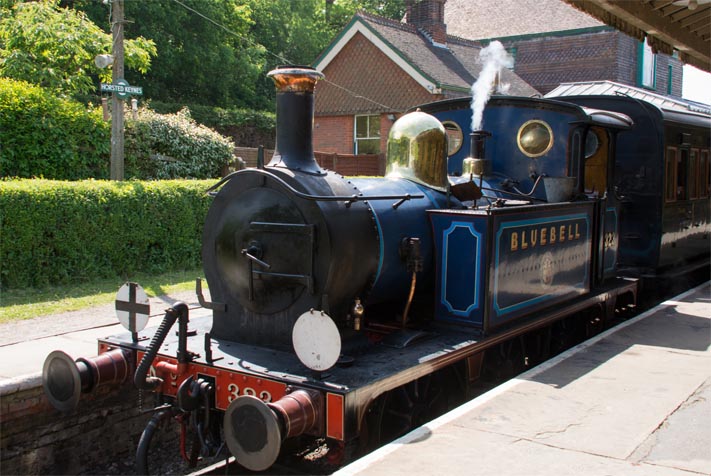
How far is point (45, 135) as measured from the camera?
10977mm

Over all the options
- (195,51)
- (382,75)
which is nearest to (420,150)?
(382,75)

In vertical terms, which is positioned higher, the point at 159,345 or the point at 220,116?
the point at 220,116

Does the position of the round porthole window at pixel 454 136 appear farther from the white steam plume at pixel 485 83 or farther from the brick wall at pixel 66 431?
the brick wall at pixel 66 431

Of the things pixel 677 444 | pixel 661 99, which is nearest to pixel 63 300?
pixel 677 444

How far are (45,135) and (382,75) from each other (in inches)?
455

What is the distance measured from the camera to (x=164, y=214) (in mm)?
9805

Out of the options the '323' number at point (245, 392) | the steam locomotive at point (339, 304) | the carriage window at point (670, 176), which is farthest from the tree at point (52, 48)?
the '323' number at point (245, 392)

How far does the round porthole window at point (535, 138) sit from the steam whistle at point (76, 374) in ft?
13.0

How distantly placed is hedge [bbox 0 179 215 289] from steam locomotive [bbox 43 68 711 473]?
12.9 feet

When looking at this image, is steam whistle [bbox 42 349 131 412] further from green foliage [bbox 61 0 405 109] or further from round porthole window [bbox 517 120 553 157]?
green foliage [bbox 61 0 405 109]

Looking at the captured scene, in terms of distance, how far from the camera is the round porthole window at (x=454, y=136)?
264 inches

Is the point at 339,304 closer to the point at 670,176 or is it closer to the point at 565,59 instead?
the point at 670,176

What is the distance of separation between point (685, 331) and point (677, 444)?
313 centimetres

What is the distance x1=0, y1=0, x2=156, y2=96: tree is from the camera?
1177cm
